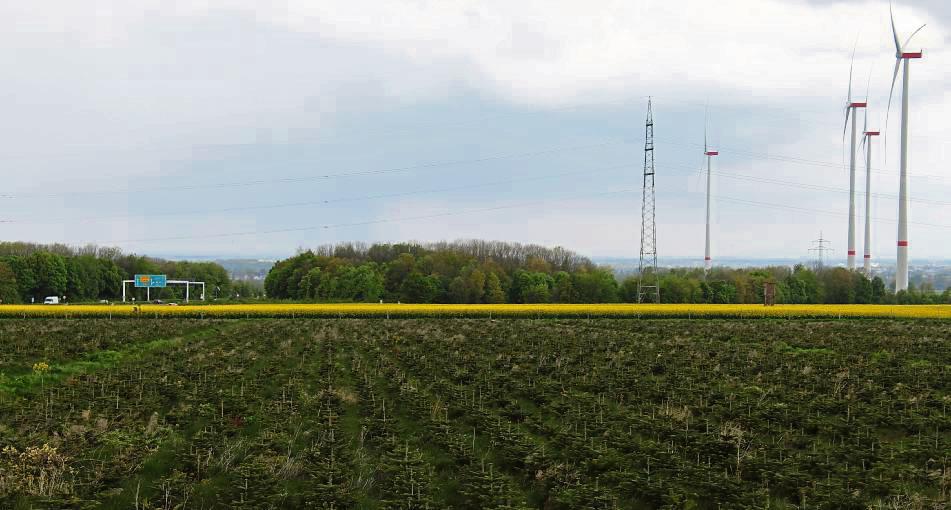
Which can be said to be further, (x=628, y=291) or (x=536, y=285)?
(x=536, y=285)

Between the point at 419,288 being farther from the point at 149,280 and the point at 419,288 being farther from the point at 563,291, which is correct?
the point at 149,280

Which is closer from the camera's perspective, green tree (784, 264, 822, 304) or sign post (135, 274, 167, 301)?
sign post (135, 274, 167, 301)

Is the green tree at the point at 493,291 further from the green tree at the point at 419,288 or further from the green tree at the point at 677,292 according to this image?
the green tree at the point at 677,292

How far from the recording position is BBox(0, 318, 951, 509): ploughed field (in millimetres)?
12078

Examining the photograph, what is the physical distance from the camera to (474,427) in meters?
17.2

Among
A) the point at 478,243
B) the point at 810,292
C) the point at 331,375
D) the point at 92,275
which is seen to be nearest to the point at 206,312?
the point at 331,375

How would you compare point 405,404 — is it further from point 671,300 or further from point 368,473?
point 671,300

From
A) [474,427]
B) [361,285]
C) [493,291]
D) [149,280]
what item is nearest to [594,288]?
[493,291]

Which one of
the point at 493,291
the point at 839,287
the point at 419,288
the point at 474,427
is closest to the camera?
the point at 474,427

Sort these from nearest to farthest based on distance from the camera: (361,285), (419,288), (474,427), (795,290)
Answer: (474,427) → (419,288) → (361,285) → (795,290)

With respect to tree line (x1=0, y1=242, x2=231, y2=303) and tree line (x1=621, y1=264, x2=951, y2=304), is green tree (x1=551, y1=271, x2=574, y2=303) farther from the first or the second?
tree line (x1=0, y1=242, x2=231, y2=303)

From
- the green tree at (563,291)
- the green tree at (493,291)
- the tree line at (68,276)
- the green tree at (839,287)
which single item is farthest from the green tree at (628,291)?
the tree line at (68,276)

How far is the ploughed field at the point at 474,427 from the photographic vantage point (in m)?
12.1

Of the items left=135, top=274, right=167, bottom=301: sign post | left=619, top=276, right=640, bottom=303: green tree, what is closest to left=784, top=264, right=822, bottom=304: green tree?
left=619, top=276, right=640, bottom=303: green tree
